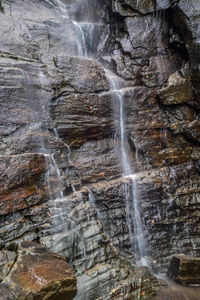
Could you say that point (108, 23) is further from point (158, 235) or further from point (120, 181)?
point (158, 235)

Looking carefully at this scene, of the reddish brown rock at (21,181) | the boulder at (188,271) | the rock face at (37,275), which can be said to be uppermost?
the reddish brown rock at (21,181)

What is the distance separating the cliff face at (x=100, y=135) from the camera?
19.1ft

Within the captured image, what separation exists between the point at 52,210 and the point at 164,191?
155 inches

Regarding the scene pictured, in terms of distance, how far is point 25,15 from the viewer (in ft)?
30.6

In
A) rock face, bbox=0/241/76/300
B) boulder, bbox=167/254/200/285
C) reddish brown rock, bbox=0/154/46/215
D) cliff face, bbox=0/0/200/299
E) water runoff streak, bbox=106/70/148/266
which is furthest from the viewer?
water runoff streak, bbox=106/70/148/266

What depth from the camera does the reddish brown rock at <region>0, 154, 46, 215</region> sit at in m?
5.69

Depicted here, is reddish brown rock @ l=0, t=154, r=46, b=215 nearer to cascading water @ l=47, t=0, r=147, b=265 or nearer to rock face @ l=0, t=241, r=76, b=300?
rock face @ l=0, t=241, r=76, b=300

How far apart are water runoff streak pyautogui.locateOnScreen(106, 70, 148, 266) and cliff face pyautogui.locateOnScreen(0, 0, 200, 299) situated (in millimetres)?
91

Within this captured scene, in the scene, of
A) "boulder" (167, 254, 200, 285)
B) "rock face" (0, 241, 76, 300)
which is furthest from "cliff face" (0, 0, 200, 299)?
"boulder" (167, 254, 200, 285)

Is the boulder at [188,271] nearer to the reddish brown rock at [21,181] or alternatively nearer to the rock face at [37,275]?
the rock face at [37,275]

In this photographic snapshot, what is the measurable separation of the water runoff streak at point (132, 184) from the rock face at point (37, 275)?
314cm

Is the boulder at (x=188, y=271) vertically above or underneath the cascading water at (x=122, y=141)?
underneath

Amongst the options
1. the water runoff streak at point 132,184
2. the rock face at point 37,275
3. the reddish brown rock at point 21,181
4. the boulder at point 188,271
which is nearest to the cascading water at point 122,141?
the water runoff streak at point 132,184

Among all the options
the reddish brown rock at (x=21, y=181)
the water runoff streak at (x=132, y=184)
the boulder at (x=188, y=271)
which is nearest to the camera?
the reddish brown rock at (x=21, y=181)
